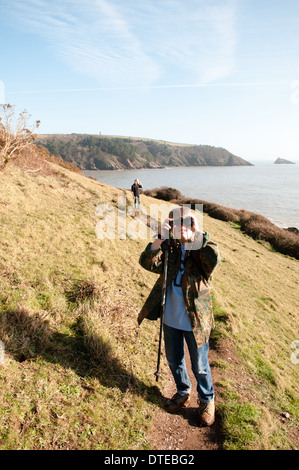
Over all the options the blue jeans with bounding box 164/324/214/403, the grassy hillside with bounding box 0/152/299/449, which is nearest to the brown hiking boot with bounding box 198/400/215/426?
the blue jeans with bounding box 164/324/214/403

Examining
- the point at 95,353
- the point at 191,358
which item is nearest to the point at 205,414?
the point at 191,358

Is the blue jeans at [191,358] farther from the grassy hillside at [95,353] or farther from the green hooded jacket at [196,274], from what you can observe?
the grassy hillside at [95,353]

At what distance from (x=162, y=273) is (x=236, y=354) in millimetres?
3332

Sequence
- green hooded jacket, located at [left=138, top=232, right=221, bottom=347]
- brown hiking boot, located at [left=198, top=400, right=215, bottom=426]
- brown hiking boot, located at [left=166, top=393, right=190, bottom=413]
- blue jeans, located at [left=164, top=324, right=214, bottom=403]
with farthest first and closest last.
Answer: brown hiking boot, located at [left=166, top=393, right=190, bottom=413] < brown hiking boot, located at [left=198, top=400, right=215, bottom=426] < blue jeans, located at [left=164, top=324, right=214, bottom=403] < green hooded jacket, located at [left=138, top=232, right=221, bottom=347]

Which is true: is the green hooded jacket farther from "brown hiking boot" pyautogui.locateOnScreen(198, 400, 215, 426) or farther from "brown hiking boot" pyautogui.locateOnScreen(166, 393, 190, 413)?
"brown hiking boot" pyautogui.locateOnScreen(166, 393, 190, 413)

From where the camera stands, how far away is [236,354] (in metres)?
5.71

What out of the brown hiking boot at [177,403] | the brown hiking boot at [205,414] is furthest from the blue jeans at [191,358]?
the brown hiking boot at [177,403]

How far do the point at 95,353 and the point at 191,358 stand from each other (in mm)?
1688

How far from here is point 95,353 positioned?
4.32 metres

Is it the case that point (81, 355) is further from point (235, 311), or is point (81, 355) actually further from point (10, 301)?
point (235, 311)

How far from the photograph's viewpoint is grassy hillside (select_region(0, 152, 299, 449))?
10.8 ft

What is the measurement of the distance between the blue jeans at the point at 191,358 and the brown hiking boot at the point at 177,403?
23 cm

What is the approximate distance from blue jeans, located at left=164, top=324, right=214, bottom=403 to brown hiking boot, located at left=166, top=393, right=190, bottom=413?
0.75 ft

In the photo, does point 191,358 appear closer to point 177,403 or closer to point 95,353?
point 177,403
